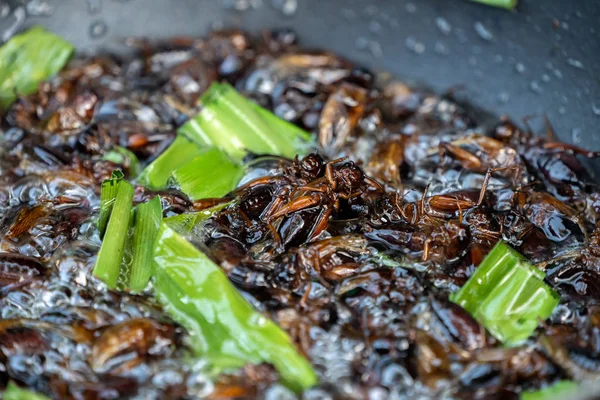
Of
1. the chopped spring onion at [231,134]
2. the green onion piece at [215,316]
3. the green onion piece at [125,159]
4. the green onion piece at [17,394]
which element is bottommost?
the green onion piece at [17,394]

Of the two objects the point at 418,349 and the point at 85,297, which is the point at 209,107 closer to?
the point at 85,297

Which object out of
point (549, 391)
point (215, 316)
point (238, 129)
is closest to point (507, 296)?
point (549, 391)

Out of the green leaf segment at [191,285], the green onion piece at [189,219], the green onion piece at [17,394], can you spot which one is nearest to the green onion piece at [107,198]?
the green leaf segment at [191,285]

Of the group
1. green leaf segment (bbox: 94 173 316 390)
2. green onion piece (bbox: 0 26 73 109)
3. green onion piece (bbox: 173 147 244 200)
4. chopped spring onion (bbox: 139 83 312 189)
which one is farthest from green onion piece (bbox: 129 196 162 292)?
green onion piece (bbox: 0 26 73 109)

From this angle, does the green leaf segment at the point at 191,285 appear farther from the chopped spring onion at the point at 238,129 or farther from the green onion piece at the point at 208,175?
the chopped spring onion at the point at 238,129

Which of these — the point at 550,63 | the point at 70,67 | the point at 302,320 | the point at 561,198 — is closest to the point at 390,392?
the point at 302,320

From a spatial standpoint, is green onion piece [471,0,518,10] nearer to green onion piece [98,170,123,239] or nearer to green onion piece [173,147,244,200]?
green onion piece [173,147,244,200]
